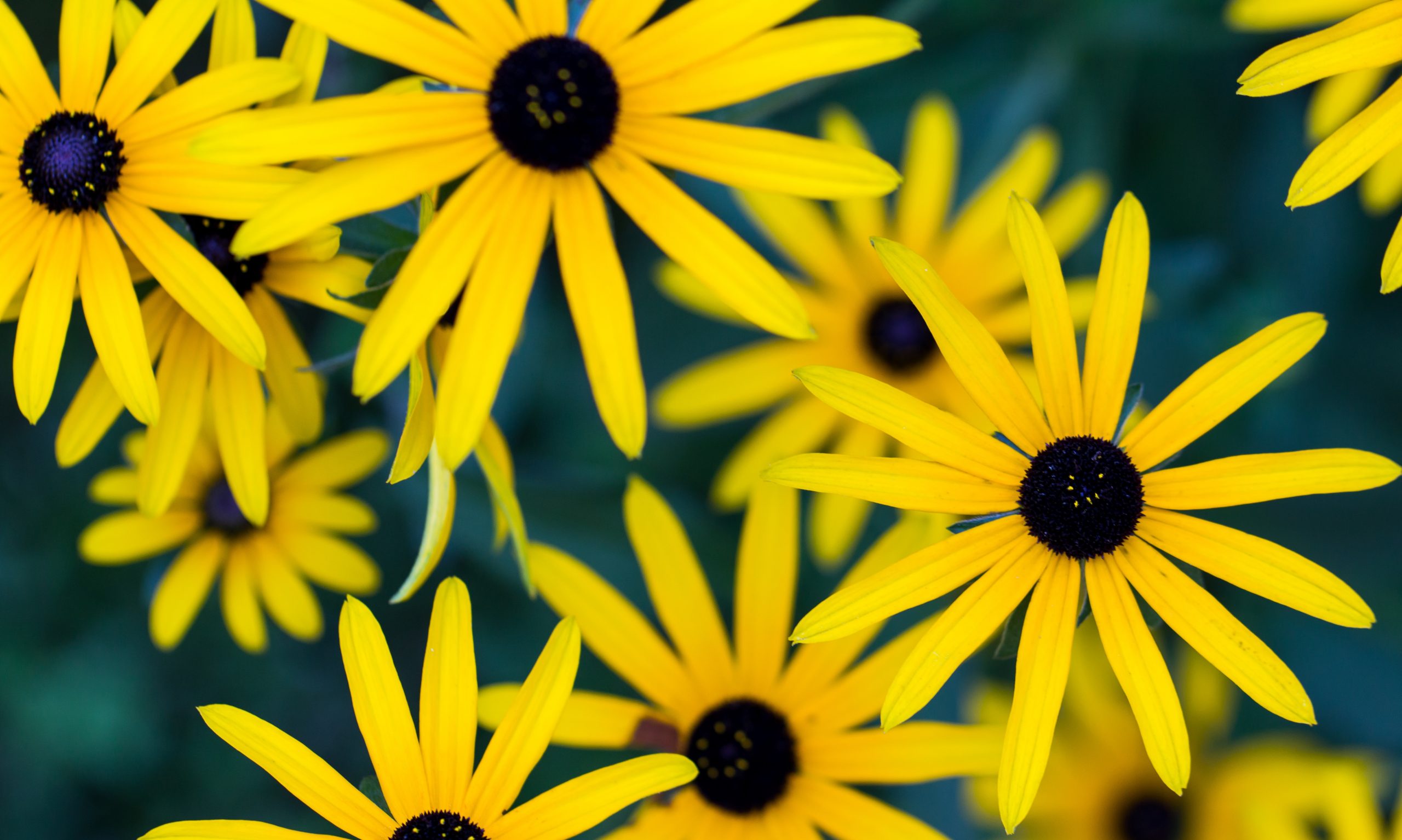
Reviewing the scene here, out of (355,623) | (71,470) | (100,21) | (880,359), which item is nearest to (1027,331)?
(880,359)

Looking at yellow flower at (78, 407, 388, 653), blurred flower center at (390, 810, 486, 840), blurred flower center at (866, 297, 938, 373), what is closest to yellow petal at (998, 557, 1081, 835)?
blurred flower center at (390, 810, 486, 840)

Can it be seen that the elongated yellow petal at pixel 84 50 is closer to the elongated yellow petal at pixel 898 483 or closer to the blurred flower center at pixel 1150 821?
the elongated yellow petal at pixel 898 483

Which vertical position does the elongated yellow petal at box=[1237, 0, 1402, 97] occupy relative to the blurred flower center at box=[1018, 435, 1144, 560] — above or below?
above

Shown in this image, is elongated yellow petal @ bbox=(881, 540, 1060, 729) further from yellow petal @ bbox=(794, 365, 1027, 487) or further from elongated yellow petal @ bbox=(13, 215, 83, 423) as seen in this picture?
elongated yellow petal @ bbox=(13, 215, 83, 423)

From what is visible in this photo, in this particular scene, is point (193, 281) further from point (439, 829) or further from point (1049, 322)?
point (1049, 322)

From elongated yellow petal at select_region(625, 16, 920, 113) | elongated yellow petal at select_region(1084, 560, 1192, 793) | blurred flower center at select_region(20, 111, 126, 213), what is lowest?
elongated yellow petal at select_region(1084, 560, 1192, 793)
